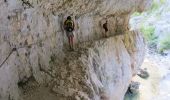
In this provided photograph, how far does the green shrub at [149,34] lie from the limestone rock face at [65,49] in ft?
35.1

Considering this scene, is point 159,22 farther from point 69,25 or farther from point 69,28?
point 69,25

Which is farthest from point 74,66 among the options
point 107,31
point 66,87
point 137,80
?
point 137,80

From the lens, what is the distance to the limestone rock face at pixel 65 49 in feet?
23.2

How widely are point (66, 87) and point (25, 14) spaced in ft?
6.64

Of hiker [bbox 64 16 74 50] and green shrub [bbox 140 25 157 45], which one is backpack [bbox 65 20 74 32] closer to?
hiker [bbox 64 16 74 50]

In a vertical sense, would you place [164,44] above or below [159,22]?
below

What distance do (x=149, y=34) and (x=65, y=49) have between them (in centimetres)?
1414

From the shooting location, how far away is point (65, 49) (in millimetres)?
9570

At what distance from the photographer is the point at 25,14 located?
23.9 ft

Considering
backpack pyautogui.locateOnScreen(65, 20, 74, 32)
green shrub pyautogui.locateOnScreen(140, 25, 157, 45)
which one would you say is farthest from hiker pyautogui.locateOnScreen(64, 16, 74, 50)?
green shrub pyautogui.locateOnScreen(140, 25, 157, 45)

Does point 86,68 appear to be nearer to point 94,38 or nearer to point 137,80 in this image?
point 94,38

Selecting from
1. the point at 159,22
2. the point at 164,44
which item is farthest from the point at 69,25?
the point at 159,22

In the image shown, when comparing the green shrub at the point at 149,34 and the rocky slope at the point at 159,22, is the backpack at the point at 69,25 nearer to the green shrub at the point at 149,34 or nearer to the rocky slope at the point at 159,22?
the rocky slope at the point at 159,22

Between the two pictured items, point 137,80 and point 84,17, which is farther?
point 137,80
